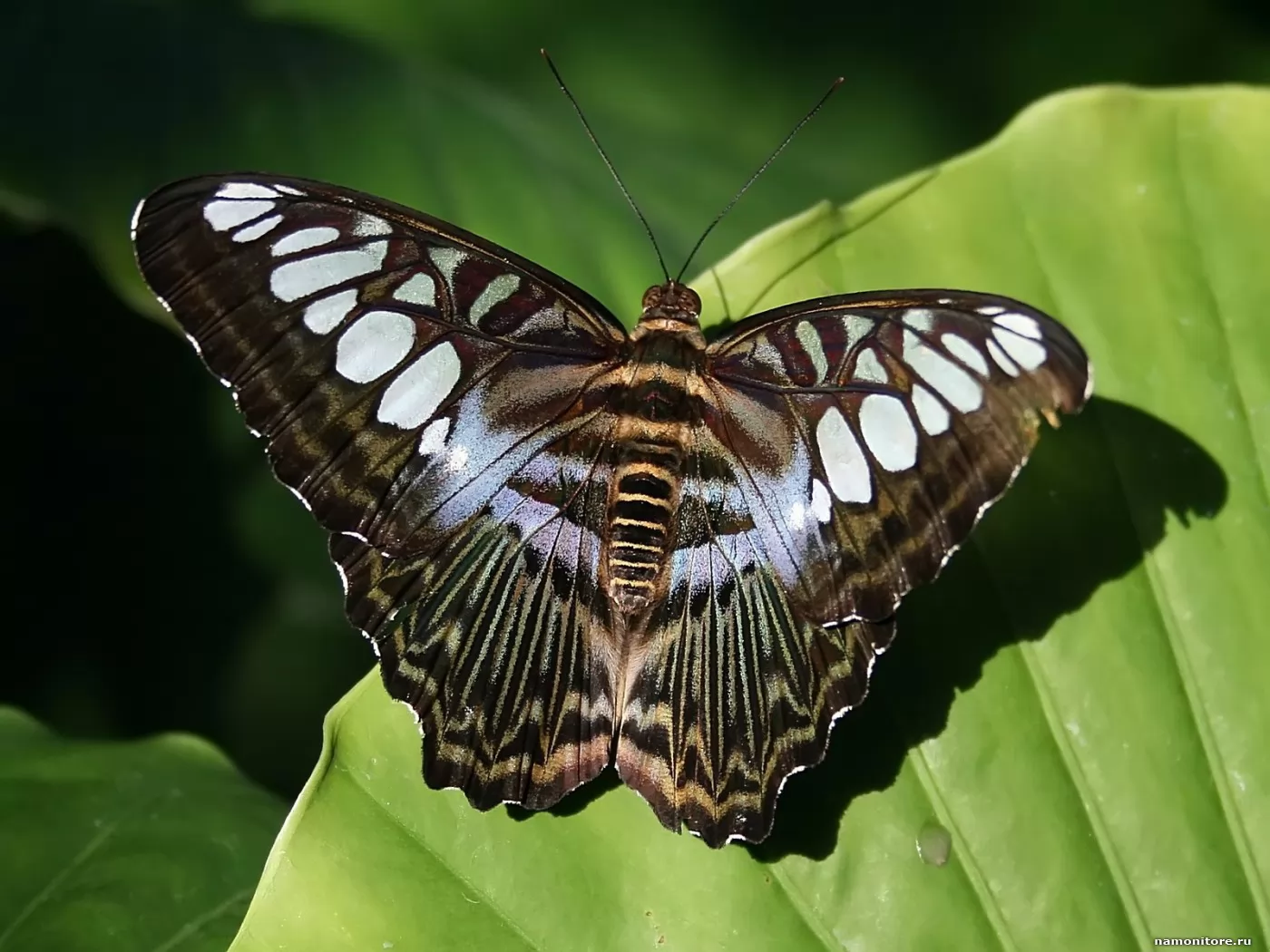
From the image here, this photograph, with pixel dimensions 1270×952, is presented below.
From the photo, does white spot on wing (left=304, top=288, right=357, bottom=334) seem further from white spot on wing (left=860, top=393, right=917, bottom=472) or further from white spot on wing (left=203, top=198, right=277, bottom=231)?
white spot on wing (left=860, top=393, right=917, bottom=472)

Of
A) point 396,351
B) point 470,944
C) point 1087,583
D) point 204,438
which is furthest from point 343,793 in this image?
point 204,438

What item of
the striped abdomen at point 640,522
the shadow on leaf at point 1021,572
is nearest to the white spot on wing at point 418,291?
the striped abdomen at point 640,522

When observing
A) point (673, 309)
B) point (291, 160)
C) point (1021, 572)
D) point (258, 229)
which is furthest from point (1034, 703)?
Result: point (291, 160)

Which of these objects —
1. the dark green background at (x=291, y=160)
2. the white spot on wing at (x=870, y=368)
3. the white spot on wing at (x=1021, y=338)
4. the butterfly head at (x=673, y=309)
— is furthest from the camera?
the dark green background at (x=291, y=160)

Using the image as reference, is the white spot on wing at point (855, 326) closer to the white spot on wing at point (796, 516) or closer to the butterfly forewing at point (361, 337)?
the white spot on wing at point (796, 516)

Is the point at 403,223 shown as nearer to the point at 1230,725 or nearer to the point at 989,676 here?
the point at 989,676

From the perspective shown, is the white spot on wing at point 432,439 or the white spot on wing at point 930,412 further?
the white spot on wing at point 432,439

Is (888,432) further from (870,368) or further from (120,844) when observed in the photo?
(120,844)
